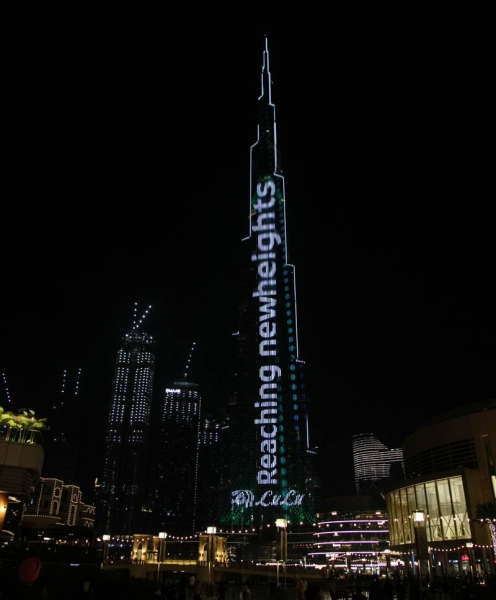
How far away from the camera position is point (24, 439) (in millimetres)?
22719

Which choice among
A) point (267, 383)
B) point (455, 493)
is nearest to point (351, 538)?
point (267, 383)

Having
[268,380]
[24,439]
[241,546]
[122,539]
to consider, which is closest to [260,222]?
[268,380]

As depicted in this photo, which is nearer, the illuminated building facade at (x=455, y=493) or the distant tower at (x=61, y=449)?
the illuminated building facade at (x=455, y=493)

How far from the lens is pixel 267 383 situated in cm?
9962

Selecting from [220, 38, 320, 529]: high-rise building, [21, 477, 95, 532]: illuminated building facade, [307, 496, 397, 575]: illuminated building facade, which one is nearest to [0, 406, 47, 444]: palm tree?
[21, 477, 95, 532]: illuminated building facade

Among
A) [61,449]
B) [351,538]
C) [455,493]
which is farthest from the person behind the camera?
[61,449]

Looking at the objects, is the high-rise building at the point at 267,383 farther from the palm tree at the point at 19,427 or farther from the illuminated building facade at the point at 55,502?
the palm tree at the point at 19,427

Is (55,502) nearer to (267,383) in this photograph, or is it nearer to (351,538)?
(267,383)

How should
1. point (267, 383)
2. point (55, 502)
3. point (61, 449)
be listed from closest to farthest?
point (55, 502) < point (267, 383) < point (61, 449)

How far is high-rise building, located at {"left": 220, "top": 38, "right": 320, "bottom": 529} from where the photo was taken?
319ft

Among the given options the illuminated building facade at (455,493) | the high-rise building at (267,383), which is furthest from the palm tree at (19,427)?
the high-rise building at (267,383)

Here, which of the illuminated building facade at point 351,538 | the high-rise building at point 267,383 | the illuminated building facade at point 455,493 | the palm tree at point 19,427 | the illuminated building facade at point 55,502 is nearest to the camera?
the palm tree at point 19,427

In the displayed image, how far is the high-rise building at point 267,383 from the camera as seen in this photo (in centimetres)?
9712

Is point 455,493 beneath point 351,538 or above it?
above
